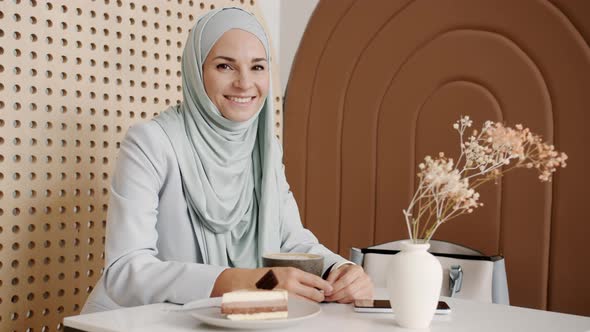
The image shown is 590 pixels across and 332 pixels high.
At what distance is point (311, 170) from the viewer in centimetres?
281

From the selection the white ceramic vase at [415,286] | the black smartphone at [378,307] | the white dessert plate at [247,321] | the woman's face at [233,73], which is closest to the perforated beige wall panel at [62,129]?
the woman's face at [233,73]

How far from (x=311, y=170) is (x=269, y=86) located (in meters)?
0.94

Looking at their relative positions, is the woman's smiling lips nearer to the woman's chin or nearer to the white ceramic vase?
the woman's chin

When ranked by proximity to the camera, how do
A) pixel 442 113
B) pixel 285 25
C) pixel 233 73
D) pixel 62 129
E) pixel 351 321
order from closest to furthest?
pixel 351 321, pixel 233 73, pixel 62 129, pixel 442 113, pixel 285 25

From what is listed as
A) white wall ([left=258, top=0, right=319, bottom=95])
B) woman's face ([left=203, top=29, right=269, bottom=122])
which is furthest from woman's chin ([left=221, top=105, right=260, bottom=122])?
white wall ([left=258, top=0, right=319, bottom=95])

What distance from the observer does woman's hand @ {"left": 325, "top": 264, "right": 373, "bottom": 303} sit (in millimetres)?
1385

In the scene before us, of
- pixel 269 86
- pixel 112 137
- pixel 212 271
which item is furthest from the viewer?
pixel 112 137

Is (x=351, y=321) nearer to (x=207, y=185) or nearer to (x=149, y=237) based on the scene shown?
(x=149, y=237)

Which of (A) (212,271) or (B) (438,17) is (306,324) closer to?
(A) (212,271)

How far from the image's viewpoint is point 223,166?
5.99 feet

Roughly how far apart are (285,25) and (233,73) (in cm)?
118

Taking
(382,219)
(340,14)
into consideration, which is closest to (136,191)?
(382,219)

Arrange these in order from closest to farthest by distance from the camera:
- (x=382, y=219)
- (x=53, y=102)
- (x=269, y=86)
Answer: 1. (x=269, y=86)
2. (x=53, y=102)
3. (x=382, y=219)

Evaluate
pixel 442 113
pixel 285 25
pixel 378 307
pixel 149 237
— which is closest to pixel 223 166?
pixel 149 237
